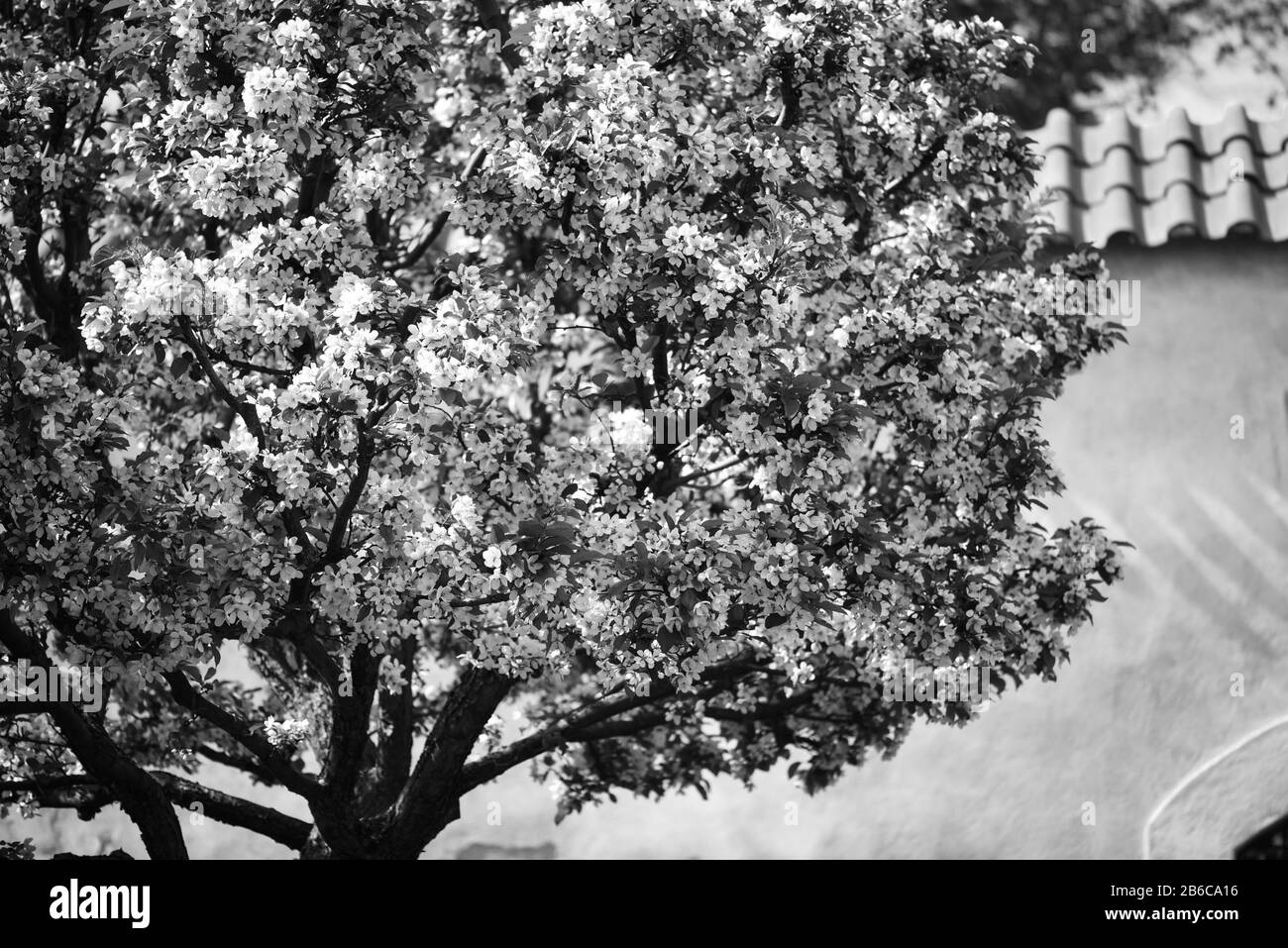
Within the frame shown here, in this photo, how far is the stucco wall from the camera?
1198 centimetres

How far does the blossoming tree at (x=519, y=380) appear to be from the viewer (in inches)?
299

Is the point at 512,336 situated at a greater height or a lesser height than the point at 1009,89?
lesser

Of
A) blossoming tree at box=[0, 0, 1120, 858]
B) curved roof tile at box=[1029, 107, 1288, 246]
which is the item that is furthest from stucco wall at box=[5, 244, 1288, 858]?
blossoming tree at box=[0, 0, 1120, 858]

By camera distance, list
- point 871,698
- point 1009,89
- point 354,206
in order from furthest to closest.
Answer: point 1009,89, point 871,698, point 354,206

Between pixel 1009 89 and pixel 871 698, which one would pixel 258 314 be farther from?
pixel 1009 89

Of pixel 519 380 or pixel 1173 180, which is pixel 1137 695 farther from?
pixel 519 380

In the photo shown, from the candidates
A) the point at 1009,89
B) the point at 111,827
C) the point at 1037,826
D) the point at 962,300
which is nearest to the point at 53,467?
the point at 962,300

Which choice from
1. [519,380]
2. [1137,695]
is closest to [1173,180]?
[1137,695]

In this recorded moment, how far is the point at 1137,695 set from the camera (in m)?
12.1

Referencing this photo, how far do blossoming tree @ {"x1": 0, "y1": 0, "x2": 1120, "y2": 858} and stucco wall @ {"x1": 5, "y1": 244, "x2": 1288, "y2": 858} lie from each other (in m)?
2.52

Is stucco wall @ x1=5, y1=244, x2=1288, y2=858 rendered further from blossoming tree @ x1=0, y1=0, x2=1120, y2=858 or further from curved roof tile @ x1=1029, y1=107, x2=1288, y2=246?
blossoming tree @ x1=0, y1=0, x2=1120, y2=858

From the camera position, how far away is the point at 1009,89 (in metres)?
25.5

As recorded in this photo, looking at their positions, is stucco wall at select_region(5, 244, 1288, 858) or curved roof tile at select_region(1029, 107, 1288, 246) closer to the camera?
stucco wall at select_region(5, 244, 1288, 858)

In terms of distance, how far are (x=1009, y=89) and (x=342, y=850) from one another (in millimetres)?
19762
